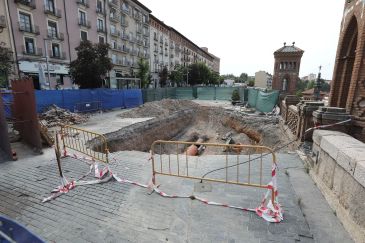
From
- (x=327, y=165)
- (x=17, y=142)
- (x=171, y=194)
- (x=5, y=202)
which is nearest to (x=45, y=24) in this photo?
(x=17, y=142)

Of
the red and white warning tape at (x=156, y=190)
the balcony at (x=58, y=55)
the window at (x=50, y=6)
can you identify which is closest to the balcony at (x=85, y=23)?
the window at (x=50, y=6)

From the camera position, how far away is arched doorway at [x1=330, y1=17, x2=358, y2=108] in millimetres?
6039

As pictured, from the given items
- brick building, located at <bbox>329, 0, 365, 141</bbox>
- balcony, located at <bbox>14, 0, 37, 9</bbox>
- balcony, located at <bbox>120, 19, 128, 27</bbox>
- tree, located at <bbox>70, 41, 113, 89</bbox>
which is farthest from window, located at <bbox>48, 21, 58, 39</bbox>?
brick building, located at <bbox>329, 0, 365, 141</bbox>

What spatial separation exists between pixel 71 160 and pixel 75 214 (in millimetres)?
3005

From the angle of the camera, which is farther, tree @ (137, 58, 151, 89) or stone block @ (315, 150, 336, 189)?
tree @ (137, 58, 151, 89)

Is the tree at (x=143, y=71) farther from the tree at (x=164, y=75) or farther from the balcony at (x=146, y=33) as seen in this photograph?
the balcony at (x=146, y=33)

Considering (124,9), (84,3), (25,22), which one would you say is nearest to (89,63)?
(25,22)

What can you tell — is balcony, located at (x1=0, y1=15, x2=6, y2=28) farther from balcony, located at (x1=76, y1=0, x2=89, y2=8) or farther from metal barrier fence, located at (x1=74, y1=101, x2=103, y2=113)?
metal barrier fence, located at (x1=74, y1=101, x2=103, y2=113)

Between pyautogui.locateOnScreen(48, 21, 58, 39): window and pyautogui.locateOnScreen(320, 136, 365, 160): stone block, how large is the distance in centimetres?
3180

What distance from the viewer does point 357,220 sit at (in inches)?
107

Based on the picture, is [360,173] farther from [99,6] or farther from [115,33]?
[115,33]

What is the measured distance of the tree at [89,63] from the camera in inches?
784

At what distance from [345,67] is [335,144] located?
4.22 m

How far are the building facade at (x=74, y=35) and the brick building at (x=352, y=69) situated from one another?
21116 mm
